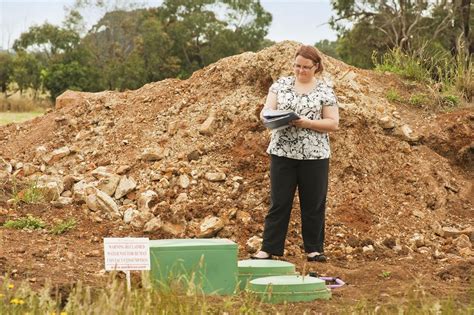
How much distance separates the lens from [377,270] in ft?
22.4

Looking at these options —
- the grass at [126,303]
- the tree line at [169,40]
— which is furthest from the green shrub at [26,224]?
the tree line at [169,40]

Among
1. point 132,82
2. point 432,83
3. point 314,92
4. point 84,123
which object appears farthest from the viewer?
point 132,82

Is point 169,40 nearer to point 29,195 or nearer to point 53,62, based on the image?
point 53,62

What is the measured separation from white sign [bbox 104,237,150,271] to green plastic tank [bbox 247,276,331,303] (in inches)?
24.6

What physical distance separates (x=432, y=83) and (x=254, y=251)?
4104 millimetres

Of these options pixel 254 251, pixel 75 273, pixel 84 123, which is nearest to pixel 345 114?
A: pixel 254 251

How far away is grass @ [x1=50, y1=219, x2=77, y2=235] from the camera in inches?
300

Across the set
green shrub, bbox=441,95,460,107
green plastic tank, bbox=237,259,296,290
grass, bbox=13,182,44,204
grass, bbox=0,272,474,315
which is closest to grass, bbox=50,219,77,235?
grass, bbox=13,182,44,204

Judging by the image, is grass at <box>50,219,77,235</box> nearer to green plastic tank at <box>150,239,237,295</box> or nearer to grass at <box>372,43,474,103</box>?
green plastic tank at <box>150,239,237,295</box>

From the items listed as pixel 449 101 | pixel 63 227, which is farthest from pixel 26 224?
pixel 449 101

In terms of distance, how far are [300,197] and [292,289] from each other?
5.40ft

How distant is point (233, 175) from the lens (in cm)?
844

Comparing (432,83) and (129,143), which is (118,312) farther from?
(432,83)

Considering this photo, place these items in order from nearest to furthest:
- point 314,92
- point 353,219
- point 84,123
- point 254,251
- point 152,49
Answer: point 314,92 < point 254,251 < point 353,219 < point 84,123 < point 152,49
